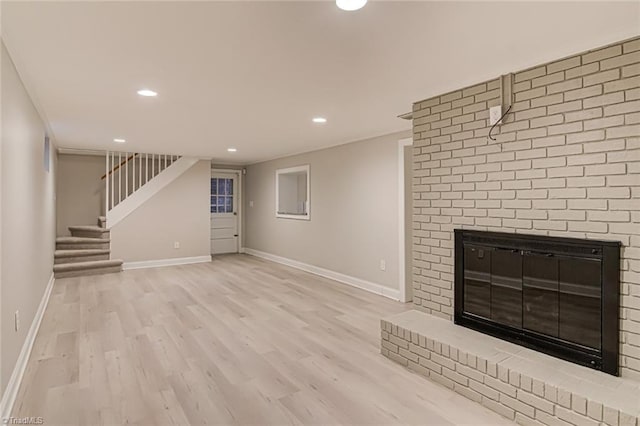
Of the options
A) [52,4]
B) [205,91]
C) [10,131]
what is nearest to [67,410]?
[10,131]

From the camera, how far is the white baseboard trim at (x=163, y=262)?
21.5ft

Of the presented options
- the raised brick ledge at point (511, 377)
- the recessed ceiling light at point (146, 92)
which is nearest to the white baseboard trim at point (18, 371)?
the recessed ceiling light at point (146, 92)

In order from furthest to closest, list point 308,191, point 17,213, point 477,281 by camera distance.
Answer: point 308,191, point 477,281, point 17,213

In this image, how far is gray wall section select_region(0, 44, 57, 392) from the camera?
2086mm

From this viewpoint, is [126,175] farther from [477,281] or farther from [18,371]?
[477,281]

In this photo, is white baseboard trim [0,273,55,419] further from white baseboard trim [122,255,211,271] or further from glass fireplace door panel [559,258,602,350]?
glass fireplace door panel [559,258,602,350]

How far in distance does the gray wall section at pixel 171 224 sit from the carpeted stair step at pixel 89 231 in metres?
0.17

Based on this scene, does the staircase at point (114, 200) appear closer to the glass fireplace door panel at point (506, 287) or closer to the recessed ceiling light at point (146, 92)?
the recessed ceiling light at point (146, 92)

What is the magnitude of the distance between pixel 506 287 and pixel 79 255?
648cm

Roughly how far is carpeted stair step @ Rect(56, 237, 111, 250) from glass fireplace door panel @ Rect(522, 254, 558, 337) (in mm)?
6499

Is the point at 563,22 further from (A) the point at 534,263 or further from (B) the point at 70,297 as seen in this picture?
(B) the point at 70,297

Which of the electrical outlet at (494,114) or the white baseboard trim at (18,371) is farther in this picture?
the electrical outlet at (494,114)

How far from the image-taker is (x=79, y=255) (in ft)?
19.5

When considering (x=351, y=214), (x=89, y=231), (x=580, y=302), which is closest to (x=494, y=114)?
(x=580, y=302)
